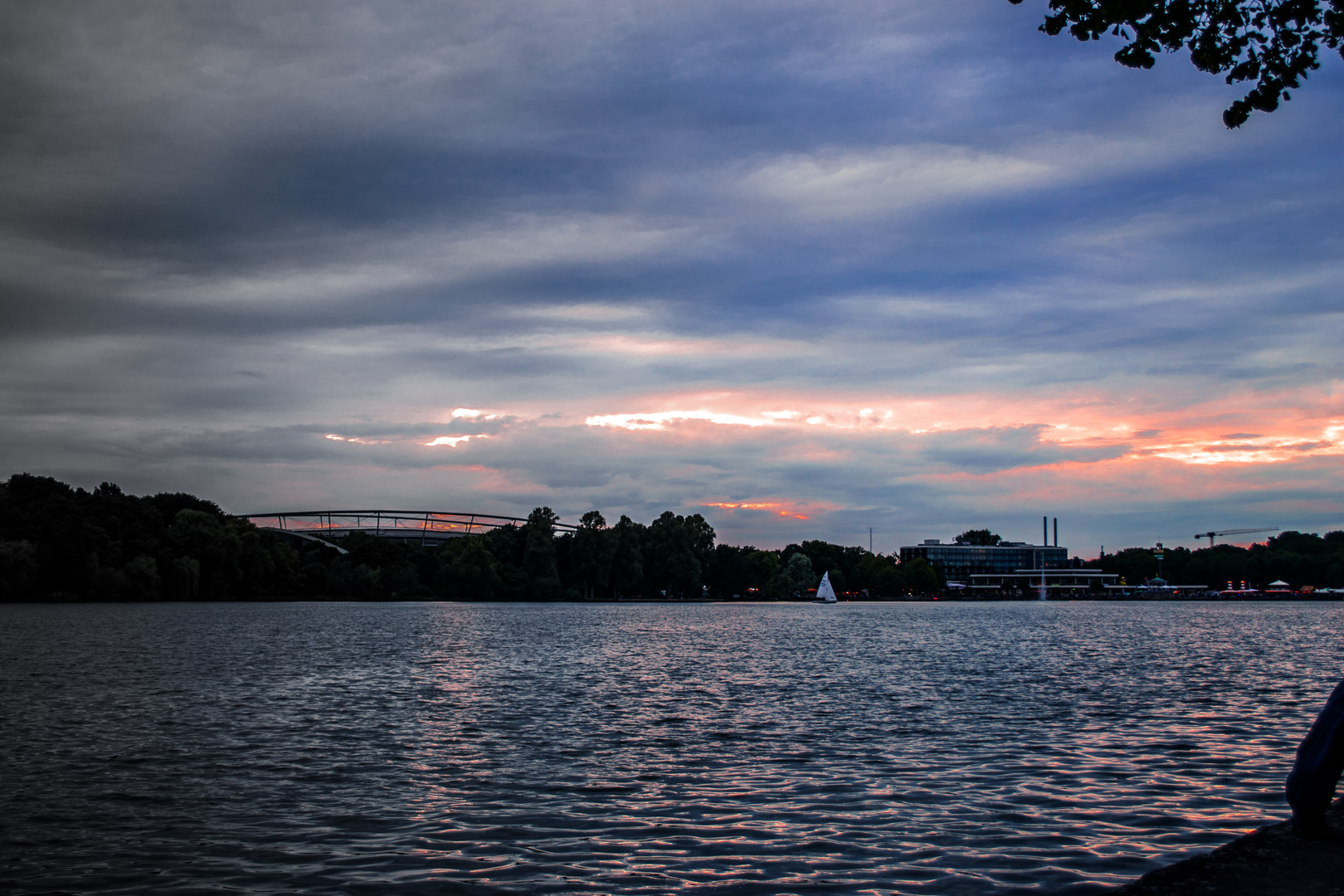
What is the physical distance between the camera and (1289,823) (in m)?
12.4

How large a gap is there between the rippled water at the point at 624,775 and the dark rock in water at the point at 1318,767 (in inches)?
71.9

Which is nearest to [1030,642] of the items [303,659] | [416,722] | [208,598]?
[303,659]

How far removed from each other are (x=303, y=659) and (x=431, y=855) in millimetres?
37221

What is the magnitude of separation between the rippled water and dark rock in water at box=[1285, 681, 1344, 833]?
1.83 metres

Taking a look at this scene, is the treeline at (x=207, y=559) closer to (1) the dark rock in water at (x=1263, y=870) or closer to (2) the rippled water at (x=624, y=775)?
(2) the rippled water at (x=624, y=775)

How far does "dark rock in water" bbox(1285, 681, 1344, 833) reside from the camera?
36.6 ft

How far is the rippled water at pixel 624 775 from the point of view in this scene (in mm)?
12555

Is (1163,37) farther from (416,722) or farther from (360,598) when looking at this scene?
(360,598)

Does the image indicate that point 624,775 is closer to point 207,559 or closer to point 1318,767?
point 1318,767

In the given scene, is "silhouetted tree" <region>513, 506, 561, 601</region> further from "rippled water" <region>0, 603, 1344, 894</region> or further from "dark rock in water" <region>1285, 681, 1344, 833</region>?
"dark rock in water" <region>1285, 681, 1344, 833</region>

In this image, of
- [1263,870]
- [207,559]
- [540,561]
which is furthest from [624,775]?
[540,561]

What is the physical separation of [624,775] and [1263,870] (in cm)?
1133

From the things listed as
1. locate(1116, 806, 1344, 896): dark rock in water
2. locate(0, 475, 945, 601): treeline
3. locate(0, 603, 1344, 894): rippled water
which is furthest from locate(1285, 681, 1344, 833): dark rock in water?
locate(0, 475, 945, 601): treeline

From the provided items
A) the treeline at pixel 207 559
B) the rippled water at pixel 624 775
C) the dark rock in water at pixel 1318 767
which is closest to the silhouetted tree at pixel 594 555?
the treeline at pixel 207 559
